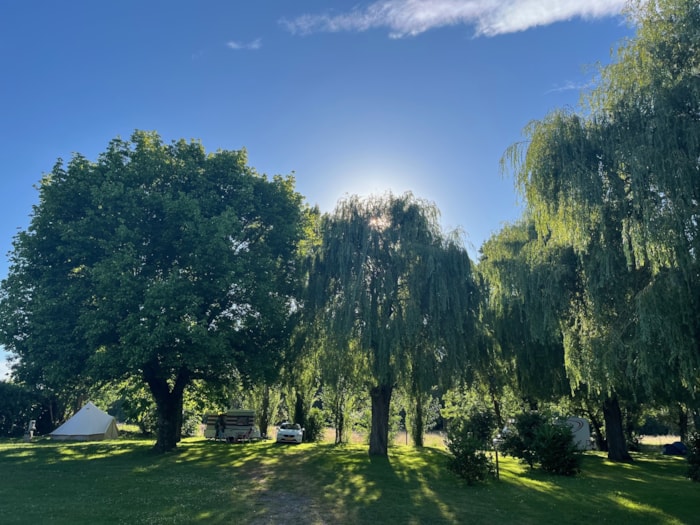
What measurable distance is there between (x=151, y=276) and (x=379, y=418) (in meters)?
11.7

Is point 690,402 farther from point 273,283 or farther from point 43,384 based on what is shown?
point 43,384

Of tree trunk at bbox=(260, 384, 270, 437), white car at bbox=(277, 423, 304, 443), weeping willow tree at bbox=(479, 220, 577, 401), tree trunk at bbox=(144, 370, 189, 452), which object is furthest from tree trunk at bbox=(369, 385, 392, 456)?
tree trunk at bbox=(260, 384, 270, 437)

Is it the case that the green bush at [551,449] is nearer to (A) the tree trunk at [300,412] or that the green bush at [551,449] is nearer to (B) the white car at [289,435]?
(B) the white car at [289,435]

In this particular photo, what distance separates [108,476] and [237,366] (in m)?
7.19

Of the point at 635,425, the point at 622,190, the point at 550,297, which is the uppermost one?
the point at 622,190

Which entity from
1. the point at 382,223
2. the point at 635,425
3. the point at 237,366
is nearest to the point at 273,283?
the point at 237,366

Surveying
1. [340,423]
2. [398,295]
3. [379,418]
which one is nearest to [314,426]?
[340,423]

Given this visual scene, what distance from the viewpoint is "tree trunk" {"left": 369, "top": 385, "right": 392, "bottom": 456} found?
790 inches

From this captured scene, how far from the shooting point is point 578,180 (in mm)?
9758

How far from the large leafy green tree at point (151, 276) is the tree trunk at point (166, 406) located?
47mm

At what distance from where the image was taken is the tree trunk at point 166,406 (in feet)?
66.6

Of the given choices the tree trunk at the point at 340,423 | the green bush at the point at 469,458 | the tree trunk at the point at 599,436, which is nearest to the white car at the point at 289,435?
the tree trunk at the point at 340,423

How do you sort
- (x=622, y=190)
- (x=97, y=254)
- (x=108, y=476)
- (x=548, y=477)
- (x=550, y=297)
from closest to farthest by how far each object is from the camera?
(x=622, y=190), (x=550, y=297), (x=108, y=476), (x=548, y=477), (x=97, y=254)

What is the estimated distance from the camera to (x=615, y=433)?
21.8 metres
